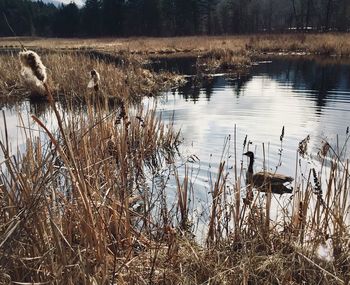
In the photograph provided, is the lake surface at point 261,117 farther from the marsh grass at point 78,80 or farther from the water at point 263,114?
the marsh grass at point 78,80

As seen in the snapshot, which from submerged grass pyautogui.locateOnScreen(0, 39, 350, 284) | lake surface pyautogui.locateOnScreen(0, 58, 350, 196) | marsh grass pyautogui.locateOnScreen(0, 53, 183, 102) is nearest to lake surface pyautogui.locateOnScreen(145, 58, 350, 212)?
lake surface pyautogui.locateOnScreen(0, 58, 350, 196)

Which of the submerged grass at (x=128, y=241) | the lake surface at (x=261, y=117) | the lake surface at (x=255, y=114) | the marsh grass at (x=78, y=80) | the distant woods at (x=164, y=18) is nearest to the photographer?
the submerged grass at (x=128, y=241)

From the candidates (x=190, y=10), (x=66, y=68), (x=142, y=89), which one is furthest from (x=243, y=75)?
(x=190, y=10)

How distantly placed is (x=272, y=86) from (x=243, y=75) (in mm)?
4047

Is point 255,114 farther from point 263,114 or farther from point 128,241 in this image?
point 128,241

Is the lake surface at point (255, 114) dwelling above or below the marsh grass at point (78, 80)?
below

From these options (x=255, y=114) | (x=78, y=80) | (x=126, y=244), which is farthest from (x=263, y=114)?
(x=126, y=244)

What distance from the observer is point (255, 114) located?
11.4 m

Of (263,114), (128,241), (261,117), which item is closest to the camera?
(128,241)

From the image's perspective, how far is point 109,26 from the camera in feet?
227

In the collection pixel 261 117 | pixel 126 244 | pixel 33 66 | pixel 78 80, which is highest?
pixel 33 66

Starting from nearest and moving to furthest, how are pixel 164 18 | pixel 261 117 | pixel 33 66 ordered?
pixel 33 66 < pixel 261 117 < pixel 164 18

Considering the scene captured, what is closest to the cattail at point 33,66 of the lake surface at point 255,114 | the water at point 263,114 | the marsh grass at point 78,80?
the lake surface at point 255,114

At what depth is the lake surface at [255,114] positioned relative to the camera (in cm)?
734
